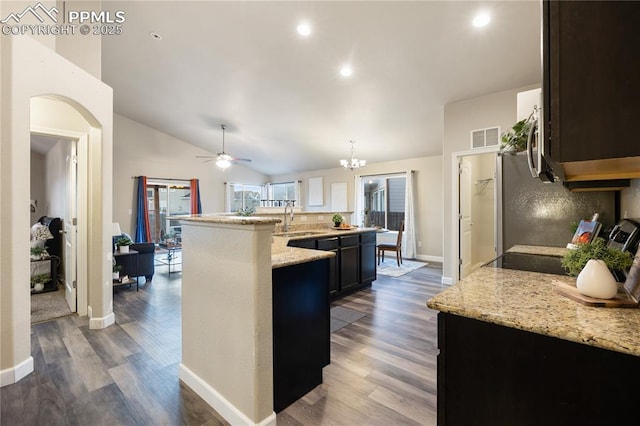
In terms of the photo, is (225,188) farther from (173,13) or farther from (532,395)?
(532,395)

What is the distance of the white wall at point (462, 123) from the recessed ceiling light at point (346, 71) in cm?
171

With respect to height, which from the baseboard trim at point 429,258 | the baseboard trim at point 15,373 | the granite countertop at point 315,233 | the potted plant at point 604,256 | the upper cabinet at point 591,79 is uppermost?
the upper cabinet at point 591,79

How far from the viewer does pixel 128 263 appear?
4.33 metres

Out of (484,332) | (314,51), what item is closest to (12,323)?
(484,332)

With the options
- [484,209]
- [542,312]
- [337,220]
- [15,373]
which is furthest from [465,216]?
[15,373]

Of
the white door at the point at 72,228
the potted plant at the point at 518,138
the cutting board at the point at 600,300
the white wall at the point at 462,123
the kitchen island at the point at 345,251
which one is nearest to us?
the cutting board at the point at 600,300

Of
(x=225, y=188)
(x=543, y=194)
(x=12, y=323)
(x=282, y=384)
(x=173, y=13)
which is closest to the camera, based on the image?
(x=282, y=384)

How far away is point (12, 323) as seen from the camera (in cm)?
209

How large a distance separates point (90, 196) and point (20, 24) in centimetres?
156

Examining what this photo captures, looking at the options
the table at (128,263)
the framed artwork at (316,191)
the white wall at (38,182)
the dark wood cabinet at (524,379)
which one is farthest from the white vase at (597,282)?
the white wall at (38,182)

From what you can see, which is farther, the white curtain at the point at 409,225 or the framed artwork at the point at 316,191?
the framed artwork at the point at 316,191

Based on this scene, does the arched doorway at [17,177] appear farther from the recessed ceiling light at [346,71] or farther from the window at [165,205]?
the window at [165,205]

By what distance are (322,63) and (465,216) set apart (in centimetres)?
325

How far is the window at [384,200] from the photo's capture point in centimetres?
746
